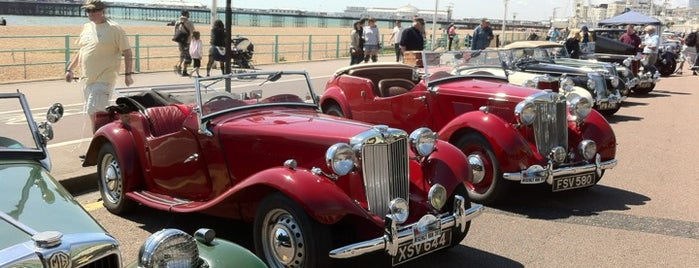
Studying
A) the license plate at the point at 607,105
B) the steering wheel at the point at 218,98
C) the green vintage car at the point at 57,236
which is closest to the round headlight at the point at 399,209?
the green vintage car at the point at 57,236

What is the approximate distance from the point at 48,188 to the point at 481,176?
159 inches

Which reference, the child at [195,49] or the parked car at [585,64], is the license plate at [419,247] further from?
the child at [195,49]

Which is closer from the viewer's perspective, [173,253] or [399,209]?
[173,253]

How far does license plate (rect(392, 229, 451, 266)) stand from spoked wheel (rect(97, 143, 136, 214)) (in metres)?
2.64

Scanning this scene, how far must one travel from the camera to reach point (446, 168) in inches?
184

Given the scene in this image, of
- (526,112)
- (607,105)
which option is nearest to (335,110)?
(526,112)

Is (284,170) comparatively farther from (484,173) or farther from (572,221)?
(572,221)

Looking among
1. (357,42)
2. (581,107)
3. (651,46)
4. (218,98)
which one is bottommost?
(581,107)

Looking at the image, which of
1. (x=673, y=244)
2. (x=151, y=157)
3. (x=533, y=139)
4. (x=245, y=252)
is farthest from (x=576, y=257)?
(x=151, y=157)

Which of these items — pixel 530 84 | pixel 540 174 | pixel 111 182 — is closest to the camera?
pixel 111 182

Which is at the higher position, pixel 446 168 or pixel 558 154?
pixel 446 168

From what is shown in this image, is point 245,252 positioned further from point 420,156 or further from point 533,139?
point 533,139

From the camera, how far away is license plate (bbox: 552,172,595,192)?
237 inches

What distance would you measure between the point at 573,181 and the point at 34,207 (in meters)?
4.83
